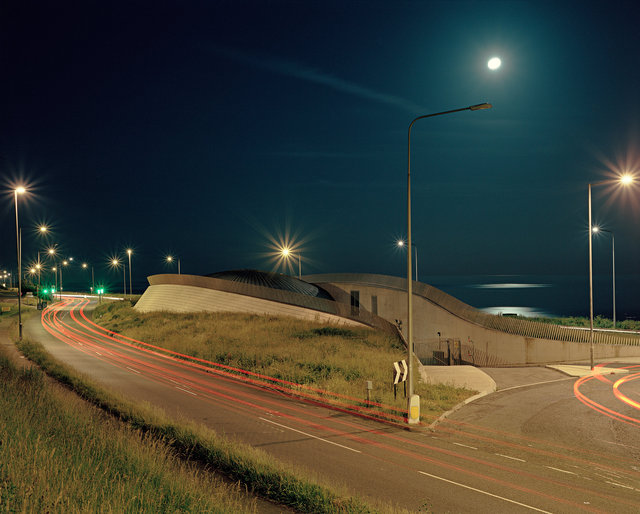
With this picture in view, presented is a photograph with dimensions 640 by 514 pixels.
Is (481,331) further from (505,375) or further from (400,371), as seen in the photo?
(400,371)

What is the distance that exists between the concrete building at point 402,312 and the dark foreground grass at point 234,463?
79.0 ft

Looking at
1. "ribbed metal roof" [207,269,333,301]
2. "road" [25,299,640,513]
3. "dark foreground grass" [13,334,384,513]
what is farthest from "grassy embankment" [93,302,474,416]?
"ribbed metal roof" [207,269,333,301]

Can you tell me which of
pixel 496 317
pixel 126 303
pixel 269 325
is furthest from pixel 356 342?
pixel 126 303

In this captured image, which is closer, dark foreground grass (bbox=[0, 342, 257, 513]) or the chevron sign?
dark foreground grass (bbox=[0, 342, 257, 513])

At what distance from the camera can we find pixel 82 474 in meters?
6.37

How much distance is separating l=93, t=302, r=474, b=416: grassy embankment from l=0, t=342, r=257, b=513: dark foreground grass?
996cm

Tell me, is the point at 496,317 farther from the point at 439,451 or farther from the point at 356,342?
the point at 439,451

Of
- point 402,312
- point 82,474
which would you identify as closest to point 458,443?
point 82,474

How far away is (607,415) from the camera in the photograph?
52.0 feet

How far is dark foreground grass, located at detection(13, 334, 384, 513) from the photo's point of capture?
752 cm

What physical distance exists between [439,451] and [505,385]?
525 inches

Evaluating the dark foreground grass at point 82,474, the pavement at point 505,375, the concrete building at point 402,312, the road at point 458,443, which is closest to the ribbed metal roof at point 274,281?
the concrete building at point 402,312

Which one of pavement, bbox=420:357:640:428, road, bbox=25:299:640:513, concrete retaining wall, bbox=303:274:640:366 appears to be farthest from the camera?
concrete retaining wall, bbox=303:274:640:366

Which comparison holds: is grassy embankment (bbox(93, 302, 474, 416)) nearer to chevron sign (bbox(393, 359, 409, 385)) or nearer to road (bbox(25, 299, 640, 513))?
chevron sign (bbox(393, 359, 409, 385))
